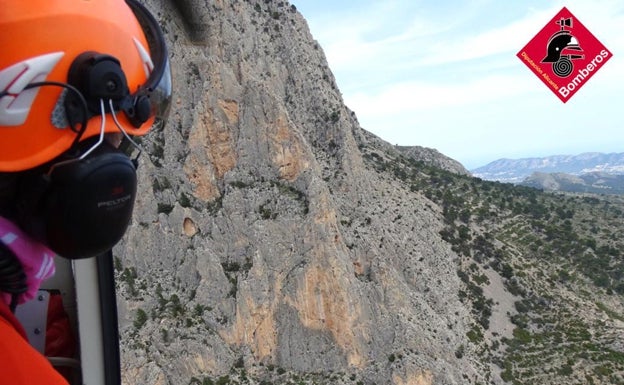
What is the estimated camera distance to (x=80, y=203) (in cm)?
186

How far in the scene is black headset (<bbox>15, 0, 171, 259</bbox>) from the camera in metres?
1.85

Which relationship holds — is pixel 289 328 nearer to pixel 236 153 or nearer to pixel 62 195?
pixel 236 153

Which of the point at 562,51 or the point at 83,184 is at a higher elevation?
the point at 562,51

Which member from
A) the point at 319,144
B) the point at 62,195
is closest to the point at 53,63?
the point at 62,195

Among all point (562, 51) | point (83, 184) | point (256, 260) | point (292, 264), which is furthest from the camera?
point (292, 264)

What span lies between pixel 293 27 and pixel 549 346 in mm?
30707

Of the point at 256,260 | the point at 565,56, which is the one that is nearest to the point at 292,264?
the point at 256,260

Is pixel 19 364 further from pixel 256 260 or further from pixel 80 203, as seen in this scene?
pixel 256 260

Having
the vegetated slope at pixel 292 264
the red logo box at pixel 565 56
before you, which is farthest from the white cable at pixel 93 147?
the vegetated slope at pixel 292 264

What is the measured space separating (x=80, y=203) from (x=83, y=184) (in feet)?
0.24

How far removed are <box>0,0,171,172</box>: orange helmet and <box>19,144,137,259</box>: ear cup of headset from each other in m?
0.11

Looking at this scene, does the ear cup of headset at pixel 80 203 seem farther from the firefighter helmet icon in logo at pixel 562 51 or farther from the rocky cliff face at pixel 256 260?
the rocky cliff face at pixel 256 260

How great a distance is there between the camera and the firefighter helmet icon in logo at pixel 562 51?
16.5m

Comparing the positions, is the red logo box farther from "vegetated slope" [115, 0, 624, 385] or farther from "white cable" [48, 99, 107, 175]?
"white cable" [48, 99, 107, 175]
